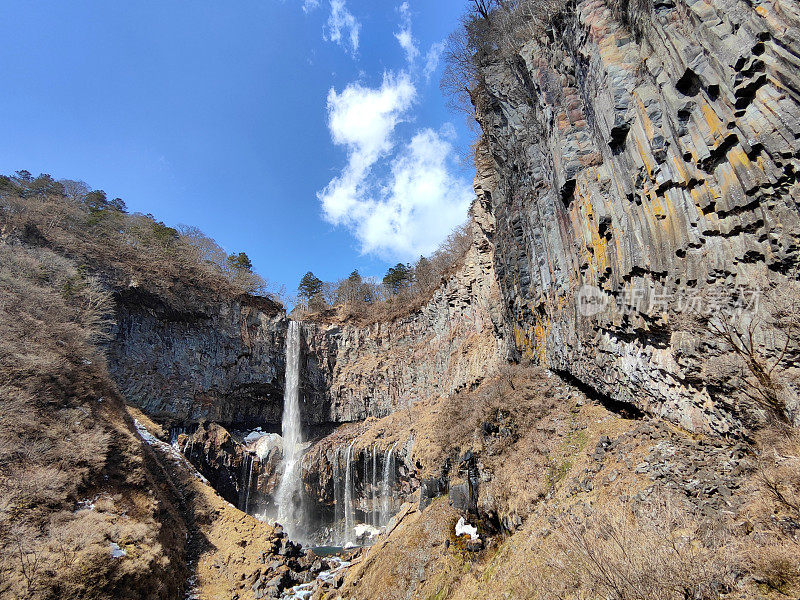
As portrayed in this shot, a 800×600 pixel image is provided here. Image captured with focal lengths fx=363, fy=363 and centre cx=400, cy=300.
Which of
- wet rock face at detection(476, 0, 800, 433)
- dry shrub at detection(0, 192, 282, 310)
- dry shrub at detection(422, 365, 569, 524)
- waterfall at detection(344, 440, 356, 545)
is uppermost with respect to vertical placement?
dry shrub at detection(0, 192, 282, 310)

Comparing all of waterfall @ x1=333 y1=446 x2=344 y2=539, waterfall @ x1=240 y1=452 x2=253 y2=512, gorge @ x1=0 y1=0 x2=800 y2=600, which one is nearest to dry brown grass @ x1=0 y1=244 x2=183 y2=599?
gorge @ x1=0 y1=0 x2=800 y2=600

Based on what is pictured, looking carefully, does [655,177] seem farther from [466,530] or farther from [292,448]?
[292,448]

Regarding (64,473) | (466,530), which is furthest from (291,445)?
(466,530)

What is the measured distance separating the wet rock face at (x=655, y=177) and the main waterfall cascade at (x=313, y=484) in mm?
17049

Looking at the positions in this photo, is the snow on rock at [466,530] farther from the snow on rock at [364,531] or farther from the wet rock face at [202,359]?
the wet rock face at [202,359]

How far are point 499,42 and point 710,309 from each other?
1853cm

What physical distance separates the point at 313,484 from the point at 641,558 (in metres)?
31.1

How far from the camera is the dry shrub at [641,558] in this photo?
183 inches

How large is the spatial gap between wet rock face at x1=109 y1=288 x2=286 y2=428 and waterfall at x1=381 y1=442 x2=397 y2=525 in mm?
16357

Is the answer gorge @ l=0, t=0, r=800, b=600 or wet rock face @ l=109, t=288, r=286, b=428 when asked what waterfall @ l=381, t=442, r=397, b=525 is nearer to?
gorge @ l=0, t=0, r=800, b=600

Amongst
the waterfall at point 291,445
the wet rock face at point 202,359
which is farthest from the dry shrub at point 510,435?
the wet rock face at point 202,359

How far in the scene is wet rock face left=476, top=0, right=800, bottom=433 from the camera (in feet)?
21.1

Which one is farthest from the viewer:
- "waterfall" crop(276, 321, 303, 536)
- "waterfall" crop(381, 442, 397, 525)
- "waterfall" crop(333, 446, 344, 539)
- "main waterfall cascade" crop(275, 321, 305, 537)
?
"waterfall" crop(276, 321, 303, 536)

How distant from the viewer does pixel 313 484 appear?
103 feet
